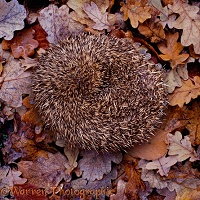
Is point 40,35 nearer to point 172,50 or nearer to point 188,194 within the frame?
point 172,50

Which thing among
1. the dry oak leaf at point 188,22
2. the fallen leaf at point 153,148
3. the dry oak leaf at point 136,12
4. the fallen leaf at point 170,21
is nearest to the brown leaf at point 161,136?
the fallen leaf at point 153,148

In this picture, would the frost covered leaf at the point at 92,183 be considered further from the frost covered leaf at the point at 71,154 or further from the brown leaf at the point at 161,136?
the brown leaf at the point at 161,136

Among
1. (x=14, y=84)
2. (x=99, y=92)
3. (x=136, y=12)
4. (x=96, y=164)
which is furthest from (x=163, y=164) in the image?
(x=14, y=84)

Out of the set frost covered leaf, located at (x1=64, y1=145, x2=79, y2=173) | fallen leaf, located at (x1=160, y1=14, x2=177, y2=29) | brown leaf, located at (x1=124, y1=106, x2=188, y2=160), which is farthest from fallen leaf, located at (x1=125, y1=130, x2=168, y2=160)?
fallen leaf, located at (x1=160, y1=14, x2=177, y2=29)

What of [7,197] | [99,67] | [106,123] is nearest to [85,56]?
[99,67]

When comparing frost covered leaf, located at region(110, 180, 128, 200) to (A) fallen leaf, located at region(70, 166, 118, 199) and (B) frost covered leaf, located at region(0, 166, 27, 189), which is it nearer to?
(A) fallen leaf, located at region(70, 166, 118, 199)

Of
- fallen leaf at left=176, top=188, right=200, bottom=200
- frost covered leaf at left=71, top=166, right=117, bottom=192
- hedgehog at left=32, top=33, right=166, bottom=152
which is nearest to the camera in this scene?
hedgehog at left=32, top=33, right=166, bottom=152
